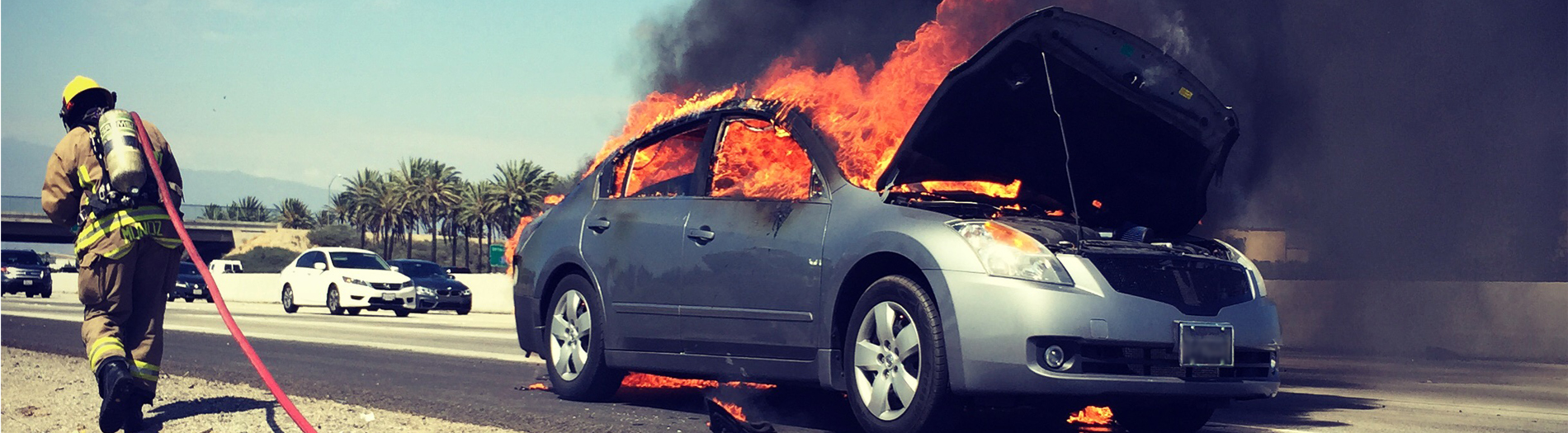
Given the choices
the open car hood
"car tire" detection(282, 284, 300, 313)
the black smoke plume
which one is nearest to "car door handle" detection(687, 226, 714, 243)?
the open car hood

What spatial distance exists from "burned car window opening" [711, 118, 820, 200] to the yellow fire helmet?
297 cm

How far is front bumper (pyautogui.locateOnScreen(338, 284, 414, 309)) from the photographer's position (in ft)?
89.0

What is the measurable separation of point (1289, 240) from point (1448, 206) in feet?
7.36

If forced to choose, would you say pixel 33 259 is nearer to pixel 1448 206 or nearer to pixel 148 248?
pixel 1448 206

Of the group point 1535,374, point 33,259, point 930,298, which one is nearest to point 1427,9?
point 1535,374

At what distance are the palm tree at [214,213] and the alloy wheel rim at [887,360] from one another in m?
123

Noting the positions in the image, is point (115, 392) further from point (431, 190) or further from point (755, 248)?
point (431, 190)

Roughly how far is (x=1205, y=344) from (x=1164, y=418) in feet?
3.33

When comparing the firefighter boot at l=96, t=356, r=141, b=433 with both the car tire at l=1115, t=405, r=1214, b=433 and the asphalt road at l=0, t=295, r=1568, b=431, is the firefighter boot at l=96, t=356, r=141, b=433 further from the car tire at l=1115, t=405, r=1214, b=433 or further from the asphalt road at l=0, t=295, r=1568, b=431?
the car tire at l=1115, t=405, r=1214, b=433

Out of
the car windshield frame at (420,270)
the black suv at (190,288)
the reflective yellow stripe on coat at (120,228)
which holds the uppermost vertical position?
the reflective yellow stripe on coat at (120,228)

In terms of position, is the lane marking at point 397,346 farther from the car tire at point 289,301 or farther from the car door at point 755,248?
the car tire at point 289,301

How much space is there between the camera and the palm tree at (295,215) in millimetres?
121938

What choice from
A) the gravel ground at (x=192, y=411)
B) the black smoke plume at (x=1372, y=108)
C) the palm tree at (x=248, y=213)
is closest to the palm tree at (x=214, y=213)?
the palm tree at (x=248, y=213)

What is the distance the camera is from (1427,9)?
76.3 feet
